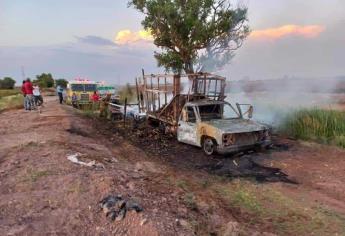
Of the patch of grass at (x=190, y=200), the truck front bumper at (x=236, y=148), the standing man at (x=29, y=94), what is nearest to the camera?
the patch of grass at (x=190, y=200)

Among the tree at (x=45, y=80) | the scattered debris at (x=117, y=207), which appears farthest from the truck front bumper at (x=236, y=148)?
the tree at (x=45, y=80)

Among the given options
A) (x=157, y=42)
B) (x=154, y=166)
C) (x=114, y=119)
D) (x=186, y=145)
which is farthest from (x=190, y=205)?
(x=157, y=42)

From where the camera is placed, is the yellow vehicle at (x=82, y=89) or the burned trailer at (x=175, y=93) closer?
the burned trailer at (x=175, y=93)

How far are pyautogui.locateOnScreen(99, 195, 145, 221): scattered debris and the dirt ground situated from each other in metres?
0.09

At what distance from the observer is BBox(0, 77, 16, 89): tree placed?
8356 cm

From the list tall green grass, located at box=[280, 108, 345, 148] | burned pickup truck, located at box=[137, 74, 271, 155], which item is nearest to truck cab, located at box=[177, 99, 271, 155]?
burned pickup truck, located at box=[137, 74, 271, 155]

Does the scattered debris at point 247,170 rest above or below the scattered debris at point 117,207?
A: below

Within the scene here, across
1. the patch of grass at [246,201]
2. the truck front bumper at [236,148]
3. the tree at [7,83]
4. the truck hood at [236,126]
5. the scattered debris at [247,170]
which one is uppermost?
the truck hood at [236,126]

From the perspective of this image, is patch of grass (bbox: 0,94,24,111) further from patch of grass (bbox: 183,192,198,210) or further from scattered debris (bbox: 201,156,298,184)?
patch of grass (bbox: 183,192,198,210)

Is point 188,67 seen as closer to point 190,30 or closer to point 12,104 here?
point 190,30

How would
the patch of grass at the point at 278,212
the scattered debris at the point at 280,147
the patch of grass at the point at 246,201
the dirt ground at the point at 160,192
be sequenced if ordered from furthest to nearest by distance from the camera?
the scattered debris at the point at 280,147 → the patch of grass at the point at 246,201 → the patch of grass at the point at 278,212 → the dirt ground at the point at 160,192

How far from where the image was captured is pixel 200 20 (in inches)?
856

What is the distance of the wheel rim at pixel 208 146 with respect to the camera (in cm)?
1304

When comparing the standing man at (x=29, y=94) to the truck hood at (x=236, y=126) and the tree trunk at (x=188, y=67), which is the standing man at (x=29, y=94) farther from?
the truck hood at (x=236, y=126)
